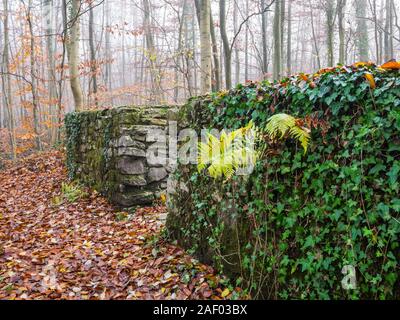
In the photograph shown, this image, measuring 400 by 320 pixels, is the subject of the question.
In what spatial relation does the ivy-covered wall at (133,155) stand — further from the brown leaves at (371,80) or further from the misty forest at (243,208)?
the brown leaves at (371,80)

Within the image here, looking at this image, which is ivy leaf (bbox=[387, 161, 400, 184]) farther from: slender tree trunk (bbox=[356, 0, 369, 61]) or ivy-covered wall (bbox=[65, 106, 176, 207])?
slender tree trunk (bbox=[356, 0, 369, 61])

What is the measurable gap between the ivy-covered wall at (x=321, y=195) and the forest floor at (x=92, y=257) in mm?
617

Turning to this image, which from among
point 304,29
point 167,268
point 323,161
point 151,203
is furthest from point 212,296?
point 304,29

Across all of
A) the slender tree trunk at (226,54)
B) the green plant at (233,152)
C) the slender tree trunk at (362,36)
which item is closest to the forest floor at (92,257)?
the green plant at (233,152)

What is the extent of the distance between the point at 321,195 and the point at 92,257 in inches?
136

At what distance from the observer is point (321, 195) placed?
2.59 meters

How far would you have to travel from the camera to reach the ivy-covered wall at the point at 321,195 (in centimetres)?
223

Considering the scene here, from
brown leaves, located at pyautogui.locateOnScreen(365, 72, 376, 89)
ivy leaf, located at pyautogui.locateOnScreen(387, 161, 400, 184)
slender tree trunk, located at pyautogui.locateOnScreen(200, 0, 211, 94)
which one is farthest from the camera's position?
slender tree trunk, located at pyautogui.locateOnScreen(200, 0, 211, 94)

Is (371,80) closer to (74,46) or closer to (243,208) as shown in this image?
(243,208)

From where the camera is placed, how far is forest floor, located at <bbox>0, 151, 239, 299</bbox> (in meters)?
3.69

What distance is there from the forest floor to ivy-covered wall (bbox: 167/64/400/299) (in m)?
0.62

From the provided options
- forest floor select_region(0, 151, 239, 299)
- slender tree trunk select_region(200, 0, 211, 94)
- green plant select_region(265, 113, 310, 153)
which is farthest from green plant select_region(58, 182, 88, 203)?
green plant select_region(265, 113, 310, 153)

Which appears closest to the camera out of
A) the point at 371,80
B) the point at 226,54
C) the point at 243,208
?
the point at 371,80

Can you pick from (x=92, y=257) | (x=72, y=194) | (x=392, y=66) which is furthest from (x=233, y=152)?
(x=72, y=194)
